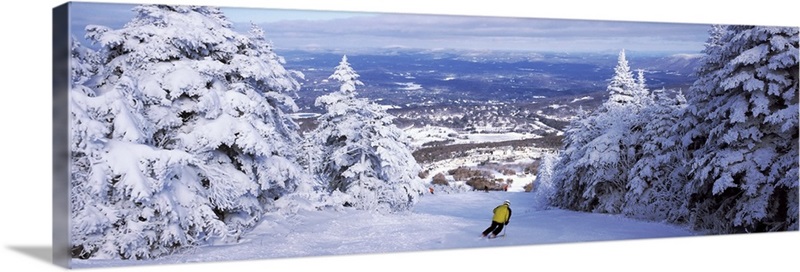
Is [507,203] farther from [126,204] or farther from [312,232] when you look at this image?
[126,204]

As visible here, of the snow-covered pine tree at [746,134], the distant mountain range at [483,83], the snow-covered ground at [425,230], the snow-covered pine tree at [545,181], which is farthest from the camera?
the snow-covered pine tree at [746,134]

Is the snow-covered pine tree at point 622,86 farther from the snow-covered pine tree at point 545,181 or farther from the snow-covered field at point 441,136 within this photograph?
the snow-covered field at point 441,136

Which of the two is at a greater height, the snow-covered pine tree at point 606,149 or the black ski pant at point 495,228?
the snow-covered pine tree at point 606,149

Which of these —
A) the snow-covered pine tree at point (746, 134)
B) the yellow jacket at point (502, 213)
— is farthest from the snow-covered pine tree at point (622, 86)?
the yellow jacket at point (502, 213)

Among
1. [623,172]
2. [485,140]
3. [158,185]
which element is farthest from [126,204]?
[623,172]

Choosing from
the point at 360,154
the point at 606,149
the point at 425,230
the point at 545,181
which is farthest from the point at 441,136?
the point at 606,149

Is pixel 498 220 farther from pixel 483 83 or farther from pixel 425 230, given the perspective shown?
pixel 483 83
